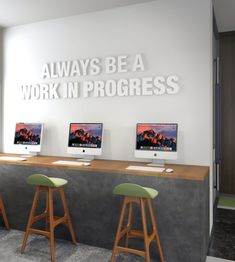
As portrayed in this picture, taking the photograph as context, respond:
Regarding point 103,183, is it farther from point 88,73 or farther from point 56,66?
point 56,66

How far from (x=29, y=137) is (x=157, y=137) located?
183cm

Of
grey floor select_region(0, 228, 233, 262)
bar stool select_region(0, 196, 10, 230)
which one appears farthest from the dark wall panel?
bar stool select_region(0, 196, 10, 230)

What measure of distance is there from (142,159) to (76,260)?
4.43 feet

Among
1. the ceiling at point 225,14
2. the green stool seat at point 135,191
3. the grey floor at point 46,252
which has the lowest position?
the grey floor at point 46,252

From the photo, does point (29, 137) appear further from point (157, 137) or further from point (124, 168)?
point (157, 137)

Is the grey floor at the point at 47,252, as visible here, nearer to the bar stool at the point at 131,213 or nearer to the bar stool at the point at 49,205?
the bar stool at the point at 49,205

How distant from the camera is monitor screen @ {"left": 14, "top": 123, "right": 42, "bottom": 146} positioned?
383 centimetres

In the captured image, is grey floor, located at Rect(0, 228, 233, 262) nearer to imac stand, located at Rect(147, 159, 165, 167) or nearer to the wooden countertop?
the wooden countertop

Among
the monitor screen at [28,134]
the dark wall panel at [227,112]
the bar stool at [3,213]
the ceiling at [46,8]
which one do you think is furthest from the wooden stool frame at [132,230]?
the dark wall panel at [227,112]

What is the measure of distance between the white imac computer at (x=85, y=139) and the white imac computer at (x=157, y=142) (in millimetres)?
505

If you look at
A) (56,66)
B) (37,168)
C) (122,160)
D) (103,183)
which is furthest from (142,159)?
(56,66)

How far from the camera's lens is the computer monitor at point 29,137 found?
381 centimetres

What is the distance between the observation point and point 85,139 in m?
3.50

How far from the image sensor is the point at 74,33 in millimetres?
3865
